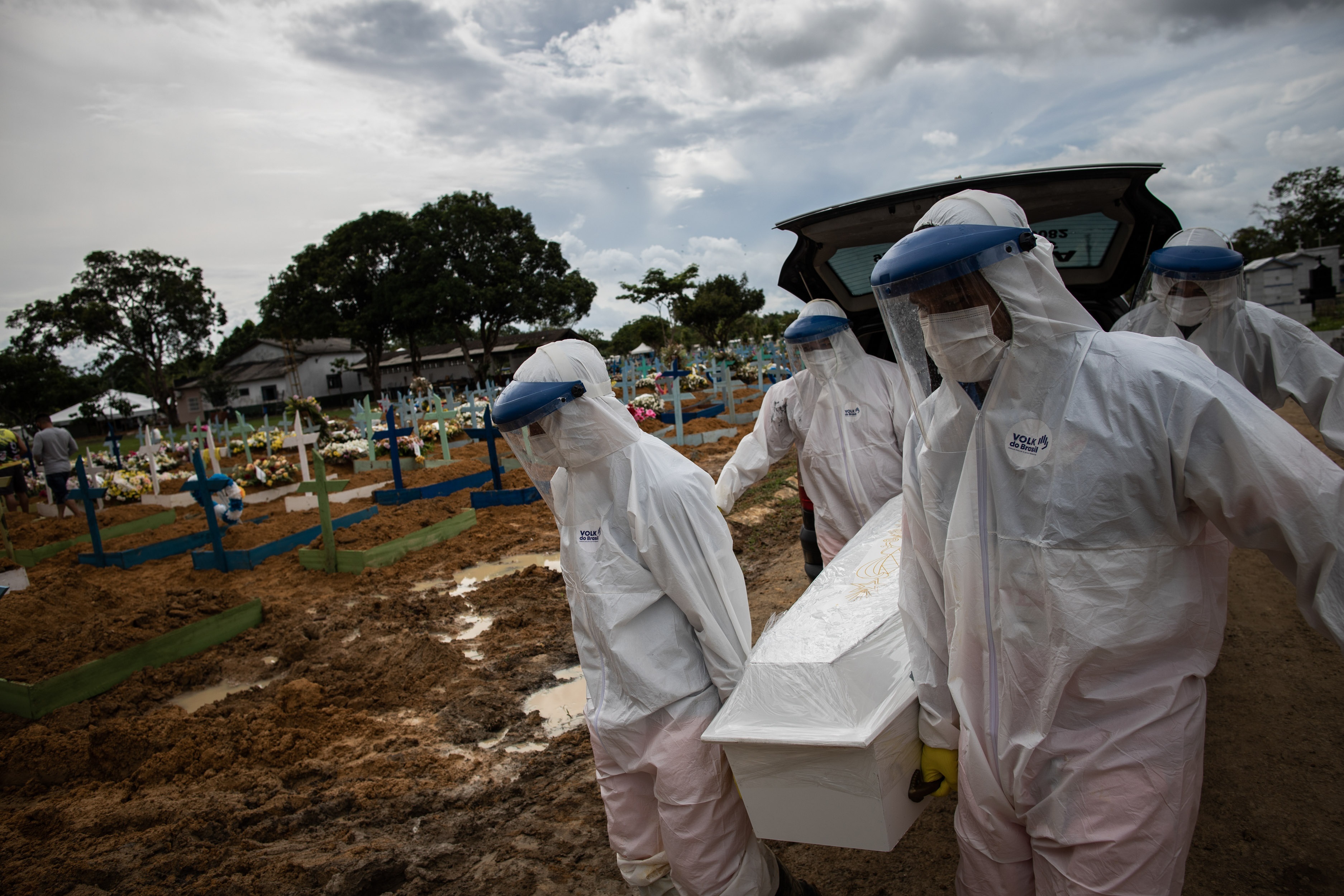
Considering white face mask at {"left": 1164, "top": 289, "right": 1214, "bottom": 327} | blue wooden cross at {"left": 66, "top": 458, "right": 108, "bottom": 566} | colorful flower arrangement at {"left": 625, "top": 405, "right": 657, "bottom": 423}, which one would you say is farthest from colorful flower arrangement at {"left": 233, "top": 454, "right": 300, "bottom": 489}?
white face mask at {"left": 1164, "top": 289, "right": 1214, "bottom": 327}

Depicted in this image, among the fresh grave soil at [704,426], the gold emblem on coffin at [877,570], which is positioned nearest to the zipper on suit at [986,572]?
the gold emblem on coffin at [877,570]

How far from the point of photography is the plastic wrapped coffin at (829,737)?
5.05 ft

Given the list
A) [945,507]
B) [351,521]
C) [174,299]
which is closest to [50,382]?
[174,299]

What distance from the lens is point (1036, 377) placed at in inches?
56.8

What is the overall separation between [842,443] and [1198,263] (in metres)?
1.87

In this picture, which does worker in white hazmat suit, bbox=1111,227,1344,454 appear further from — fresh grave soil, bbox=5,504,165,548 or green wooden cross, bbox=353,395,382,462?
green wooden cross, bbox=353,395,382,462

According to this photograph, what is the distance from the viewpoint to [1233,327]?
3.47 meters

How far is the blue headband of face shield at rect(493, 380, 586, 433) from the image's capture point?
2.10 m

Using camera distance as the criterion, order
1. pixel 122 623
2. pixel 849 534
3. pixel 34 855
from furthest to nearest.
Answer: pixel 122 623 < pixel 849 534 < pixel 34 855

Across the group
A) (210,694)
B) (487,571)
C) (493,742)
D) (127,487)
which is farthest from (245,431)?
(493,742)

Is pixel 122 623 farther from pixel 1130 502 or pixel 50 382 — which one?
pixel 50 382

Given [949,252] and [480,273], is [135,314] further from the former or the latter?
[949,252]

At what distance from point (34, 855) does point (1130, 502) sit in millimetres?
4022

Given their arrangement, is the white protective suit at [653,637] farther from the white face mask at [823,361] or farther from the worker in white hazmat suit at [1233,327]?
the worker in white hazmat suit at [1233,327]
